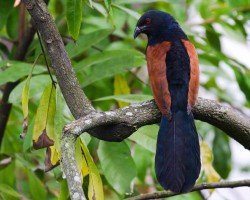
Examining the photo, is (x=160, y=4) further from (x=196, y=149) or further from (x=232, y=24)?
(x=196, y=149)

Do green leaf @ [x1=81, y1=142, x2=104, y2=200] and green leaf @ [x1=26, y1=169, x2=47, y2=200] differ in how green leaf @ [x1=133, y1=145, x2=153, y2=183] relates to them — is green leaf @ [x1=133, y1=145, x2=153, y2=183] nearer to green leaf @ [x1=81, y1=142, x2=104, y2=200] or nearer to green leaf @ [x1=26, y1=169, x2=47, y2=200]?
green leaf @ [x1=26, y1=169, x2=47, y2=200]

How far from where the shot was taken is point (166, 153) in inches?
111

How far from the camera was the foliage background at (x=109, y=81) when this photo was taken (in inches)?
124

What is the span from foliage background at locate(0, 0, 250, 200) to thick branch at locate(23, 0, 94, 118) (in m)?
0.08

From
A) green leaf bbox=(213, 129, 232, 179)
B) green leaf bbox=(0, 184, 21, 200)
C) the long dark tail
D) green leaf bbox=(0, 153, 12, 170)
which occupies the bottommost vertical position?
green leaf bbox=(213, 129, 232, 179)

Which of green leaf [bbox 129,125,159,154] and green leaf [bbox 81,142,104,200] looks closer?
green leaf [bbox 81,142,104,200]

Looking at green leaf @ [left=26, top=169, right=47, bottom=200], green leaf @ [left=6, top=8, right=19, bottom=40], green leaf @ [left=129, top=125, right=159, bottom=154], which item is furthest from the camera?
green leaf @ [left=6, top=8, right=19, bottom=40]

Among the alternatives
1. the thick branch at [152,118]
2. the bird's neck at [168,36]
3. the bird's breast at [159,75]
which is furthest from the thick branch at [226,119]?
the bird's neck at [168,36]

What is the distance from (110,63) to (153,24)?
0.44m

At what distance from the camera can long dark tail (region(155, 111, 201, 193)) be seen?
8.87ft

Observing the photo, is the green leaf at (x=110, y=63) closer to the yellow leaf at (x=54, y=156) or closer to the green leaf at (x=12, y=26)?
the green leaf at (x=12, y=26)

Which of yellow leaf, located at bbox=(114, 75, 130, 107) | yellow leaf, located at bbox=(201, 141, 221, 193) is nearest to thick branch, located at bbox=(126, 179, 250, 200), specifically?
yellow leaf, located at bbox=(201, 141, 221, 193)

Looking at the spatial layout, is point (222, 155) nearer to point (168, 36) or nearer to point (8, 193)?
point (168, 36)

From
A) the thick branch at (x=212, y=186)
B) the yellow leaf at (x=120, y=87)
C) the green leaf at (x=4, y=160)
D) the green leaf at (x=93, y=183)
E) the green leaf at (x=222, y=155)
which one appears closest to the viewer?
the green leaf at (x=93, y=183)
